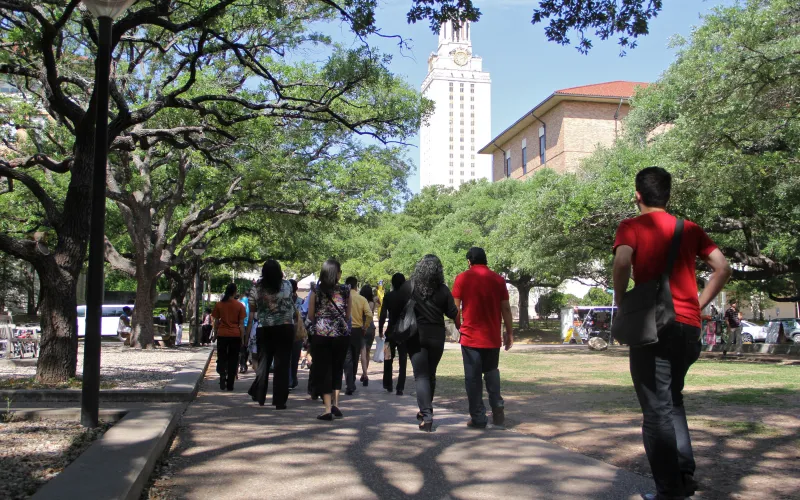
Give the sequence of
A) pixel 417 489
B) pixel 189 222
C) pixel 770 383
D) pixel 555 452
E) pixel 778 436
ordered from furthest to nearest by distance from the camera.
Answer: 1. pixel 189 222
2. pixel 770 383
3. pixel 778 436
4. pixel 555 452
5. pixel 417 489

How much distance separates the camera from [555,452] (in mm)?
6242

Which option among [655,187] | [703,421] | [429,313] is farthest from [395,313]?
[655,187]

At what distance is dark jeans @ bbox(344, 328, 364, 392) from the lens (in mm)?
11188

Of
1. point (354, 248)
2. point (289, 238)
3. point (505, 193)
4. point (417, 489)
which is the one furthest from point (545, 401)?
point (505, 193)

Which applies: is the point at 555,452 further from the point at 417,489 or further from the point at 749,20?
the point at 749,20

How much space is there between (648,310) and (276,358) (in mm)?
5822

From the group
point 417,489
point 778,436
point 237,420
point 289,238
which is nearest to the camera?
point 417,489

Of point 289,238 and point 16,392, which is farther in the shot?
point 289,238

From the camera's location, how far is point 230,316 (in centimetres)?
1129

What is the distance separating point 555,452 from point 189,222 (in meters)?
18.1

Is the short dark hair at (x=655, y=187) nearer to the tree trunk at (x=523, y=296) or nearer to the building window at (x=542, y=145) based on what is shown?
the tree trunk at (x=523, y=296)

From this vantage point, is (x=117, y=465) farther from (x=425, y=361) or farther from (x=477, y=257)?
(x=477, y=257)

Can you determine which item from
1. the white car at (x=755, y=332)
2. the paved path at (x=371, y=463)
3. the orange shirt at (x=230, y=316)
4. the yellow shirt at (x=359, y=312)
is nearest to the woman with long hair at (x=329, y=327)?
the paved path at (x=371, y=463)

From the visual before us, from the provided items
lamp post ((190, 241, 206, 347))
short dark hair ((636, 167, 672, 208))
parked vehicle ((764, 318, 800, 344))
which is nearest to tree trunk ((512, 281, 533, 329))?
parked vehicle ((764, 318, 800, 344))
